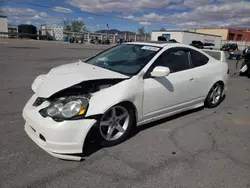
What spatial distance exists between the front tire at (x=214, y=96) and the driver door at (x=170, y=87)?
89cm

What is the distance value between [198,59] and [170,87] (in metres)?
1.24

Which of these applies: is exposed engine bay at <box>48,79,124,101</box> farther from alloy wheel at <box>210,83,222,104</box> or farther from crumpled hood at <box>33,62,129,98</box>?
alloy wheel at <box>210,83,222,104</box>

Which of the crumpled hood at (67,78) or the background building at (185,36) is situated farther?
the background building at (185,36)

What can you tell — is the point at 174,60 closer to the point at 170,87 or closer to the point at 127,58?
the point at 170,87

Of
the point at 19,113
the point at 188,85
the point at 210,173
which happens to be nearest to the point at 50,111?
the point at 19,113

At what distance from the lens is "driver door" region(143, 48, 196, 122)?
3.31 metres

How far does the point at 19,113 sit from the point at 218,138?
3.69 metres

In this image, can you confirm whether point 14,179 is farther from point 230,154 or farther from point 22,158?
point 230,154

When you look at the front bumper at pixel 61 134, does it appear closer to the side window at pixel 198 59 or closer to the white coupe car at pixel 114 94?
the white coupe car at pixel 114 94

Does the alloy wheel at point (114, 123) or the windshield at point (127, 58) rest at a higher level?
the windshield at point (127, 58)

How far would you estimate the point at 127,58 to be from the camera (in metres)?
3.74

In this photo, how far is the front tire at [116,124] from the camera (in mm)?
2963

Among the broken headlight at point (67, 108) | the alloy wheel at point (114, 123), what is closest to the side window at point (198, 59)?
the alloy wheel at point (114, 123)

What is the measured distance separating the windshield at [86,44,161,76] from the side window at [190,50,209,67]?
1.00 meters
